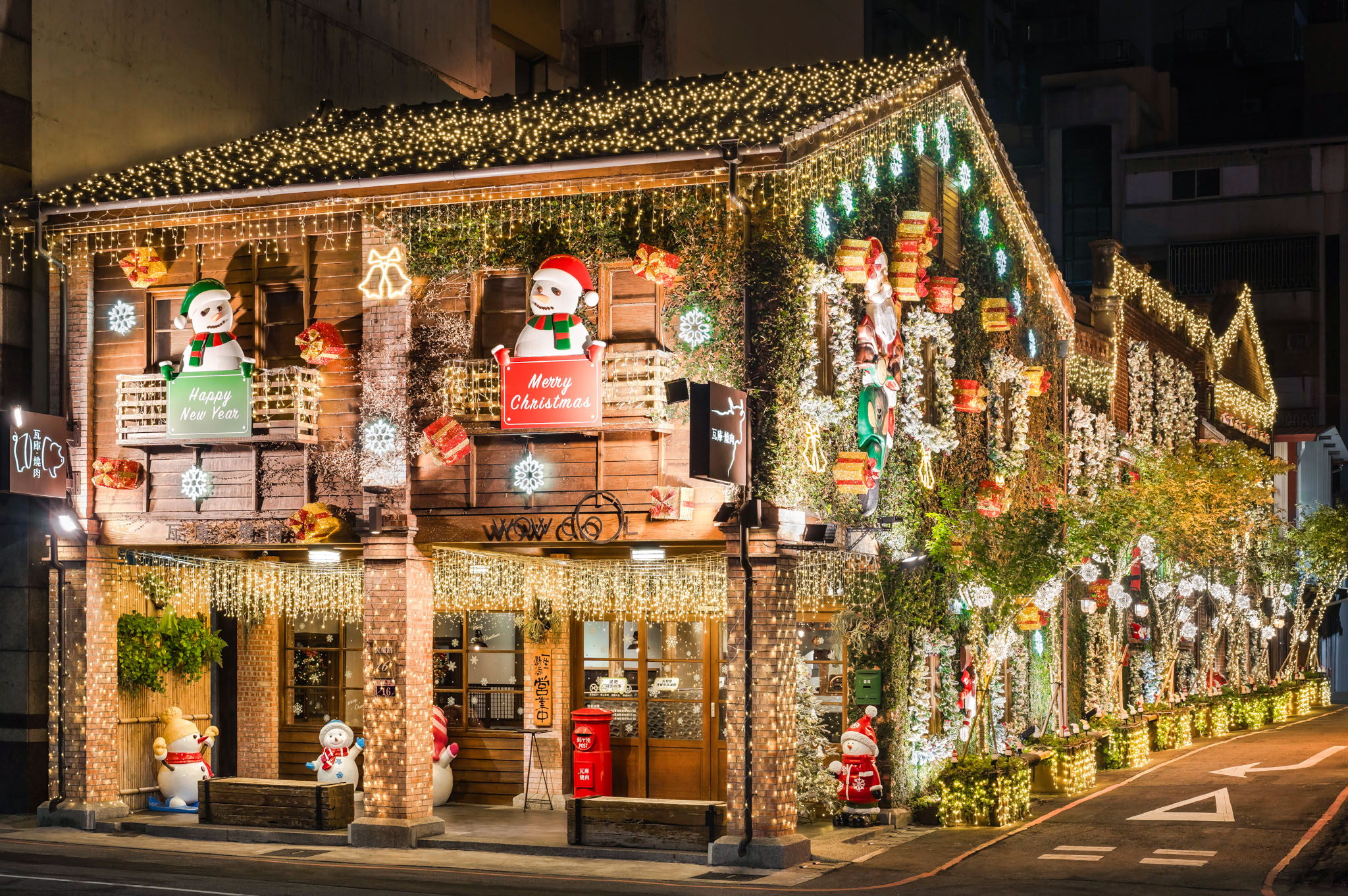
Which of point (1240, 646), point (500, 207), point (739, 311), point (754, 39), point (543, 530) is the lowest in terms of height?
point (1240, 646)

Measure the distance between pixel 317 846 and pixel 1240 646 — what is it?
31.4 metres

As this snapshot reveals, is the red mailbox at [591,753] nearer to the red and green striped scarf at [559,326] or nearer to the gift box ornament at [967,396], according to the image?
the red and green striped scarf at [559,326]

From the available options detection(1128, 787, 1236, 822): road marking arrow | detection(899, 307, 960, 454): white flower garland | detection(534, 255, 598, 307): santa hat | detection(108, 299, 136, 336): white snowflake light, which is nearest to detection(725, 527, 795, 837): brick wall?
detection(534, 255, 598, 307): santa hat

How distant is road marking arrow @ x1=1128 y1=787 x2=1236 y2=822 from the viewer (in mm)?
19891

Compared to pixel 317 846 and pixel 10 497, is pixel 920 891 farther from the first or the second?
pixel 10 497

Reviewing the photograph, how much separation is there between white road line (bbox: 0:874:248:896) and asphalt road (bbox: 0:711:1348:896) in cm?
3

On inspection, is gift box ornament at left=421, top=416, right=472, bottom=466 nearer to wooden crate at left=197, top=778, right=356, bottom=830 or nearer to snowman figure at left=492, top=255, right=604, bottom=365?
snowman figure at left=492, top=255, right=604, bottom=365

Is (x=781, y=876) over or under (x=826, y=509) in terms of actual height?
under

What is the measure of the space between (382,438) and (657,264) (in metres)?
4.06

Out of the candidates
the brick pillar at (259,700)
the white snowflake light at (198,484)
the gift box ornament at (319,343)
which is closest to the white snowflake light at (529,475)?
the gift box ornament at (319,343)

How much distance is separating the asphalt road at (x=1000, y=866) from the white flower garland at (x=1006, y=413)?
5.71m

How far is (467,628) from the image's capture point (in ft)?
75.8

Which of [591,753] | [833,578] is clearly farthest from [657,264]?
[591,753]

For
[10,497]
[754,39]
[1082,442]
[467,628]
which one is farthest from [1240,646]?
[10,497]
